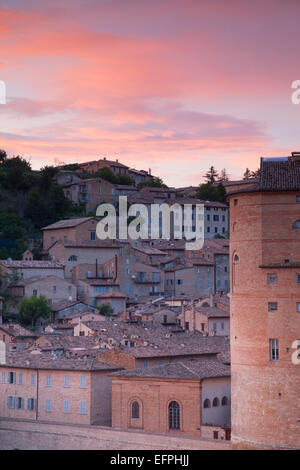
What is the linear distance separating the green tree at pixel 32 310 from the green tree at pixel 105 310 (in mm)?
4054

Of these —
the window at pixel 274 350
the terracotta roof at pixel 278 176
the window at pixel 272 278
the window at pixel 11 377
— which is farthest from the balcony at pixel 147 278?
the window at pixel 274 350

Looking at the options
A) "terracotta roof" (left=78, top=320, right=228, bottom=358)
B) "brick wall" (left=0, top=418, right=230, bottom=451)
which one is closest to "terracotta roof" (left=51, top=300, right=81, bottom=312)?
"terracotta roof" (left=78, top=320, right=228, bottom=358)

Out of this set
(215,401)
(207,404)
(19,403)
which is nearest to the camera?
(207,404)

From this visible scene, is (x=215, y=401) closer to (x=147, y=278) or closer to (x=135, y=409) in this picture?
(x=135, y=409)

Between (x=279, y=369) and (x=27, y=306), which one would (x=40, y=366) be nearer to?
(x=279, y=369)

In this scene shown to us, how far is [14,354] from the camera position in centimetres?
4844

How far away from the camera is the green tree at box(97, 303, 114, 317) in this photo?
6621cm

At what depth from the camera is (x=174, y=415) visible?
136ft

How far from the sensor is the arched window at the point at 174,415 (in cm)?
4131

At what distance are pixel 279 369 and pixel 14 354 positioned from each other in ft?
51.7

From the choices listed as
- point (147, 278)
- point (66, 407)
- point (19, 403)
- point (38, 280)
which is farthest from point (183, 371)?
point (147, 278)

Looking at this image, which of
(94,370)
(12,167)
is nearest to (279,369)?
(94,370)

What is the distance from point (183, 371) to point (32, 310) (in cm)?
2249

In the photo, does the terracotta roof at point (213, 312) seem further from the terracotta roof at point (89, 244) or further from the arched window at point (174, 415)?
the arched window at point (174, 415)
